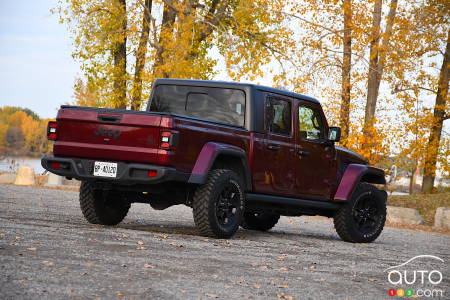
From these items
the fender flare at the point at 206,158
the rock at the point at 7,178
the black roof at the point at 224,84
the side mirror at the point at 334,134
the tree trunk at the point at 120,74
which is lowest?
the rock at the point at 7,178

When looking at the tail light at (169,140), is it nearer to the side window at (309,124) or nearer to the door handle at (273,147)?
the door handle at (273,147)

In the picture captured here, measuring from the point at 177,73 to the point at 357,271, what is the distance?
1603 centimetres

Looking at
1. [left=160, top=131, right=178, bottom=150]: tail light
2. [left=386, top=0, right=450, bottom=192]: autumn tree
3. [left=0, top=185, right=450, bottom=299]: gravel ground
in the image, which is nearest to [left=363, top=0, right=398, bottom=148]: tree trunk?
[left=386, top=0, right=450, bottom=192]: autumn tree

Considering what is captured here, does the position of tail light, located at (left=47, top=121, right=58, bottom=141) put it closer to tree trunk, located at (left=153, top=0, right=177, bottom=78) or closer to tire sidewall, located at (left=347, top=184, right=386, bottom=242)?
tire sidewall, located at (left=347, top=184, right=386, bottom=242)

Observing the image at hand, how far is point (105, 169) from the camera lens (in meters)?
8.44

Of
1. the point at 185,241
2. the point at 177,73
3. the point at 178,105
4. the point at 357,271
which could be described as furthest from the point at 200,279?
the point at 177,73

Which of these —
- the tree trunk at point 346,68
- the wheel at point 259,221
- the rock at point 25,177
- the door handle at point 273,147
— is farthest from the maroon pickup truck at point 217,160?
the rock at point 25,177

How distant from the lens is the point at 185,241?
27.2 feet

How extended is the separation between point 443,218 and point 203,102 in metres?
11.1

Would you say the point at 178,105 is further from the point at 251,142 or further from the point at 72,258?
the point at 72,258

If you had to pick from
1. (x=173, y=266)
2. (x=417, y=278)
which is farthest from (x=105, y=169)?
(x=417, y=278)

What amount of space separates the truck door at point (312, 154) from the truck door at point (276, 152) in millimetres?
170

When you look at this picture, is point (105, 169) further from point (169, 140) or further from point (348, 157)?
point (348, 157)

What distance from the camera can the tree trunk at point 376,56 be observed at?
73.4 ft
